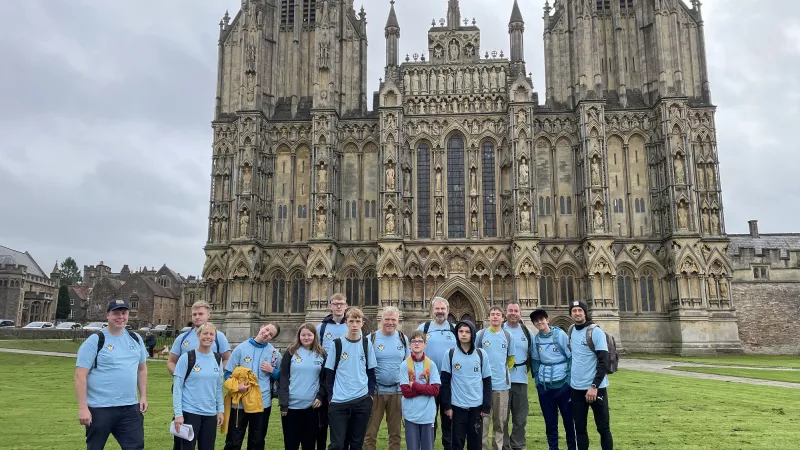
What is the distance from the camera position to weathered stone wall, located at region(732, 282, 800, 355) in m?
43.0

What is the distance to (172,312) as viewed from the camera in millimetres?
77000

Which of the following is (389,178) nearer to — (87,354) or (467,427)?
(467,427)

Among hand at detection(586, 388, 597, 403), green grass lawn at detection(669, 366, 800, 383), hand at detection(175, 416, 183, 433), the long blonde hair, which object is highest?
the long blonde hair

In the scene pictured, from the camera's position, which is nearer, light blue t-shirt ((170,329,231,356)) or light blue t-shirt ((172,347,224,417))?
light blue t-shirt ((172,347,224,417))

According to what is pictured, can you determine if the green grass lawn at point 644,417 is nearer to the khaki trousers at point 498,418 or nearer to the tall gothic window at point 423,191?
the khaki trousers at point 498,418

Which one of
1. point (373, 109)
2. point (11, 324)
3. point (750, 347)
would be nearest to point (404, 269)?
point (373, 109)

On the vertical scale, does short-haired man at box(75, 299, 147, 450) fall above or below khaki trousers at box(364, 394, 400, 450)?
above

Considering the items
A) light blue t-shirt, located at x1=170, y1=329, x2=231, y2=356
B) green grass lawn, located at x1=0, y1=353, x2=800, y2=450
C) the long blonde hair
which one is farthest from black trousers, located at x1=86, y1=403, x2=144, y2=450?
green grass lawn, located at x1=0, y1=353, x2=800, y2=450

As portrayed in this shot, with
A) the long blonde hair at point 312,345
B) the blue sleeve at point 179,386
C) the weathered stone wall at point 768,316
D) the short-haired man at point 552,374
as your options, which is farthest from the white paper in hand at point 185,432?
the weathered stone wall at point 768,316

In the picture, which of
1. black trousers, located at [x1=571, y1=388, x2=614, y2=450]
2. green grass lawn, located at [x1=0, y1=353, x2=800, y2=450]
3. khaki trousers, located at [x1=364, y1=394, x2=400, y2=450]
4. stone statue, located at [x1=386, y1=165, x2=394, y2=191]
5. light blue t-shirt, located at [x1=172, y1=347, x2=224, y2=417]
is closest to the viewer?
light blue t-shirt, located at [x1=172, y1=347, x2=224, y2=417]

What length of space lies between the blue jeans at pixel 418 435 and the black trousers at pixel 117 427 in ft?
11.9

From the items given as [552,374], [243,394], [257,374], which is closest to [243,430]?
[243,394]

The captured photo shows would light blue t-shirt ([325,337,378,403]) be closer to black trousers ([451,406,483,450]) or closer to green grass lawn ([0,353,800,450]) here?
black trousers ([451,406,483,450])

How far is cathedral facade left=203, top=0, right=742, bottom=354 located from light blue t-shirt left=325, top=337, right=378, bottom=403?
96.0 ft
